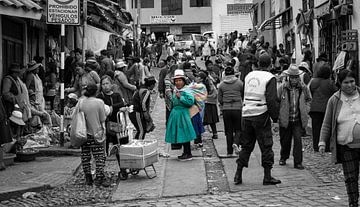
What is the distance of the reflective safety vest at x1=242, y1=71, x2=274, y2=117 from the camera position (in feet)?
33.0

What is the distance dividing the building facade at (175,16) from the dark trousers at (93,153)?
51.9 metres

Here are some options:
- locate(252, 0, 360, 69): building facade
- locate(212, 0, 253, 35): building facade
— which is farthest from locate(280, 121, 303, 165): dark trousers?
locate(212, 0, 253, 35): building facade

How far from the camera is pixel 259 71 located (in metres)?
10.2

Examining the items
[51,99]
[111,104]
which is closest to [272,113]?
[111,104]

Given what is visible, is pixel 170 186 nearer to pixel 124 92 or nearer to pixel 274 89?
pixel 274 89

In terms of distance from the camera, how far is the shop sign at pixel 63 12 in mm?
14055

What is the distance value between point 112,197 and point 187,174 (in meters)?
1.95

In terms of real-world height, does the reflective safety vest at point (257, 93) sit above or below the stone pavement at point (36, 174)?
above

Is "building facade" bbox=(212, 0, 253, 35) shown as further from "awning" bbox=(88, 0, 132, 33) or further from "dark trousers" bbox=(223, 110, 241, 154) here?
"dark trousers" bbox=(223, 110, 241, 154)

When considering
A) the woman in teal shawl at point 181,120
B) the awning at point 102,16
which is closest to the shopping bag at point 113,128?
the woman in teal shawl at point 181,120

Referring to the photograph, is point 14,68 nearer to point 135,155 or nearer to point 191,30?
point 135,155

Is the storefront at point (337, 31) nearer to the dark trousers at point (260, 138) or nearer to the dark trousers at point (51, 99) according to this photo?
the dark trousers at point (260, 138)

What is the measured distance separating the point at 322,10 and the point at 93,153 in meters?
12.9

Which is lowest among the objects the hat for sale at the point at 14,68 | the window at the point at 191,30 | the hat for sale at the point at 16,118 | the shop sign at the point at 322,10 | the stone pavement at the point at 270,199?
the stone pavement at the point at 270,199
